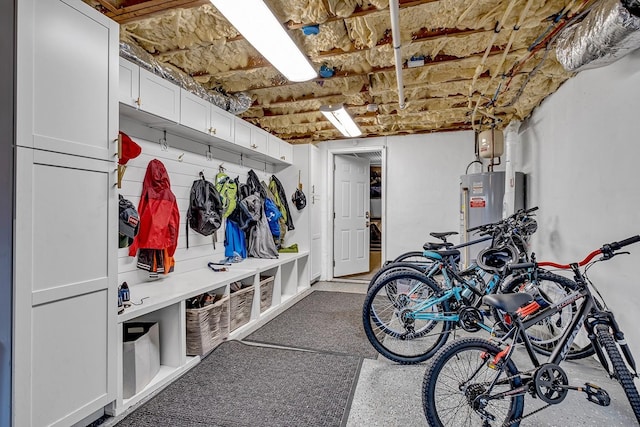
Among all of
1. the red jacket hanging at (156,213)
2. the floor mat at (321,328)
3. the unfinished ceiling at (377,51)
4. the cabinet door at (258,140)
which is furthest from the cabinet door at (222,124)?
the floor mat at (321,328)

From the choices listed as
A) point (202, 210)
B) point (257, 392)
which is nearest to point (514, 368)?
point (257, 392)

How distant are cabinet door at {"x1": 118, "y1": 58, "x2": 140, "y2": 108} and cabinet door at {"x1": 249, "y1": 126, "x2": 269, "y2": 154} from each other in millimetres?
1576

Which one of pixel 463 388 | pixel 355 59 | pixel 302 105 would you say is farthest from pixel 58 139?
pixel 302 105

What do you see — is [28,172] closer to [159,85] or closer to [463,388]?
[159,85]

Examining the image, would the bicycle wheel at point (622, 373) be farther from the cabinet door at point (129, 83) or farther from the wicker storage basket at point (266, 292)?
the cabinet door at point (129, 83)

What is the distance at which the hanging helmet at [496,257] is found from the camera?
8.03ft

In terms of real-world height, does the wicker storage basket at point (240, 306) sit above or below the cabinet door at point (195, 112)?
below

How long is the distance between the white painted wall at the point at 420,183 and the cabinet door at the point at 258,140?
170 cm

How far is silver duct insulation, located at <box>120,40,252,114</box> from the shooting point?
2.22 m

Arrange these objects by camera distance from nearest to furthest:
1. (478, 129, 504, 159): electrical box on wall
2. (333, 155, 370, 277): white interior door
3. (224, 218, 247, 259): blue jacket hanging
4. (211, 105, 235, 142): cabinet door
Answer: (211, 105, 235, 142): cabinet door
(224, 218, 247, 259): blue jacket hanging
(478, 129, 504, 159): electrical box on wall
(333, 155, 370, 277): white interior door

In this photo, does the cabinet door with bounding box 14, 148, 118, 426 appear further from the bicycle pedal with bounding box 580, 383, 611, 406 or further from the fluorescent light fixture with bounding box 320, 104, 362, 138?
the bicycle pedal with bounding box 580, 383, 611, 406

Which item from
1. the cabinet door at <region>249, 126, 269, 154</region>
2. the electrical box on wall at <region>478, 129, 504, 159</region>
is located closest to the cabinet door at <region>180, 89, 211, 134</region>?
the cabinet door at <region>249, 126, 269, 154</region>

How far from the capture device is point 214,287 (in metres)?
2.62

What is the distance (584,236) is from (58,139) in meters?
3.58
